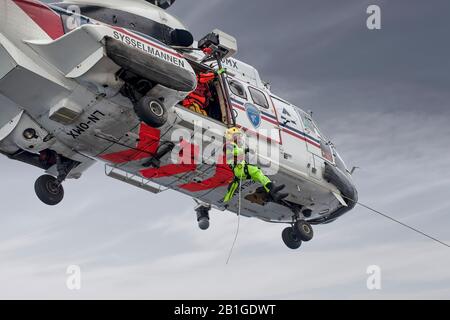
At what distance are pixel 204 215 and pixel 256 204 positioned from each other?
157cm

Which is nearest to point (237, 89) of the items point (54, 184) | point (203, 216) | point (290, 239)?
point (203, 216)

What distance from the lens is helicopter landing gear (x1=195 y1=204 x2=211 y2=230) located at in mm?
22172

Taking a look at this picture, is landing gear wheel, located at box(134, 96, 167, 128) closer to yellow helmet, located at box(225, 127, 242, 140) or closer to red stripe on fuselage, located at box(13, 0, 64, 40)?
yellow helmet, located at box(225, 127, 242, 140)

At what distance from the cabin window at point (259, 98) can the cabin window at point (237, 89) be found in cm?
34

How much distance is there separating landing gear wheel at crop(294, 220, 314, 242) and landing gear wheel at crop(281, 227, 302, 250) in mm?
368

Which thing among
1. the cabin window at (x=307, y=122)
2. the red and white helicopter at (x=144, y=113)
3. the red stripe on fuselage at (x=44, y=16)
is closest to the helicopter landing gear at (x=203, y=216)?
the red and white helicopter at (x=144, y=113)

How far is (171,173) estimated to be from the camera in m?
19.8

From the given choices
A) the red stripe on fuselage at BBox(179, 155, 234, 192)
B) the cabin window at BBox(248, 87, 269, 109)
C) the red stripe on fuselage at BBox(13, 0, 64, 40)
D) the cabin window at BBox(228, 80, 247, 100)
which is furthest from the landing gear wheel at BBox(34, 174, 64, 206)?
the cabin window at BBox(248, 87, 269, 109)

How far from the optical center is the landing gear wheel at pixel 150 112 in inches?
652

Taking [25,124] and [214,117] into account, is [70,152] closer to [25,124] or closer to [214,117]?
[25,124]

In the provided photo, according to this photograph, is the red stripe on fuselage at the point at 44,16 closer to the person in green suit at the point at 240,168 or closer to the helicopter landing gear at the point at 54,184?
the helicopter landing gear at the point at 54,184

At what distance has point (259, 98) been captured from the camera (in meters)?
21.6

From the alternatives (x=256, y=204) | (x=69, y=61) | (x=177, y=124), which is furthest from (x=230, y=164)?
(x=69, y=61)

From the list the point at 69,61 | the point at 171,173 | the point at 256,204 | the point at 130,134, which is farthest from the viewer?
the point at 256,204
